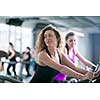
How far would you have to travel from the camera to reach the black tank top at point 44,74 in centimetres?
160

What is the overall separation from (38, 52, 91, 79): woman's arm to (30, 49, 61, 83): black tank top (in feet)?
0.10

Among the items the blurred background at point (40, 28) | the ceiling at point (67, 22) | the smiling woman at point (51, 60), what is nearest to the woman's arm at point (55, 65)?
the smiling woman at point (51, 60)

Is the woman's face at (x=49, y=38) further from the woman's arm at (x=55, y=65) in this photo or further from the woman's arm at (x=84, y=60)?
the woman's arm at (x=84, y=60)

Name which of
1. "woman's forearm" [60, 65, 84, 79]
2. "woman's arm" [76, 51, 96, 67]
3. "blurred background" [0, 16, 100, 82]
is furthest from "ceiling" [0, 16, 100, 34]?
"woman's forearm" [60, 65, 84, 79]

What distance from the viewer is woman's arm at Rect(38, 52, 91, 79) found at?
1596mm

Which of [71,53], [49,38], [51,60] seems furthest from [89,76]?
[49,38]

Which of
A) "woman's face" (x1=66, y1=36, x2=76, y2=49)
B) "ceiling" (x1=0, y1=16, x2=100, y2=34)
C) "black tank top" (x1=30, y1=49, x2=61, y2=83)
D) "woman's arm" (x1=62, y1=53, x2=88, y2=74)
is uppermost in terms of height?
"ceiling" (x1=0, y1=16, x2=100, y2=34)

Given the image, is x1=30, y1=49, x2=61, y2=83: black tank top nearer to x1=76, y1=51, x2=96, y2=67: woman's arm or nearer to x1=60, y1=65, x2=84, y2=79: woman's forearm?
x1=60, y1=65, x2=84, y2=79: woman's forearm

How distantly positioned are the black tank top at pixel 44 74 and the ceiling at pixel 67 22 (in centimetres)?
37

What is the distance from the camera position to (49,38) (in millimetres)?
1620
